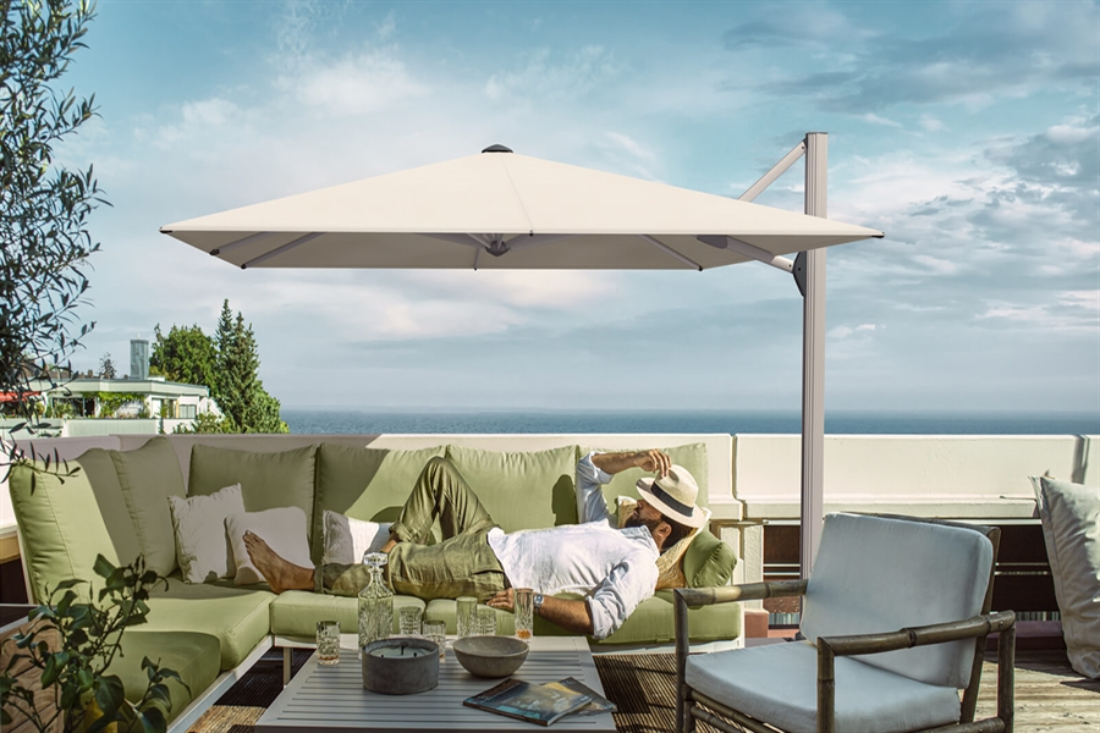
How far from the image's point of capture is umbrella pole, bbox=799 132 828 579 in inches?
148

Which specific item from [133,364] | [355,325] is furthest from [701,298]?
[133,364]

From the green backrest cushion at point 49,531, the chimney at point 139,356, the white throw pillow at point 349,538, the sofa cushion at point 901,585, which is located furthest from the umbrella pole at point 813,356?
the chimney at point 139,356

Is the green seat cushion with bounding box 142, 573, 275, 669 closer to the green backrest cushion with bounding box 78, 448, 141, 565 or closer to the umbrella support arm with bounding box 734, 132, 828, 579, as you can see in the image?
the green backrest cushion with bounding box 78, 448, 141, 565

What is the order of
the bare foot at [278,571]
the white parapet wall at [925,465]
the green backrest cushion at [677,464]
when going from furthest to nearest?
the white parapet wall at [925,465], the green backrest cushion at [677,464], the bare foot at [278,571]

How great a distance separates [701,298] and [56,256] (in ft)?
185

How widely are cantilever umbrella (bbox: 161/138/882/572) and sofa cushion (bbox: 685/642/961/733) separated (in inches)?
52.0

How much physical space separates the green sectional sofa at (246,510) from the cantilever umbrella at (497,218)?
104 centimetres

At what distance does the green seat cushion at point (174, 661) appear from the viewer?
253cm

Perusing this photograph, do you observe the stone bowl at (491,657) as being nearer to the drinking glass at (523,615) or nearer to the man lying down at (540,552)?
the drinking glass at (523,615)

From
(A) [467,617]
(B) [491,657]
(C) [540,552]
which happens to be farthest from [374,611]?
(C) [540,552]

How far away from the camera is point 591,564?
3.69 meters

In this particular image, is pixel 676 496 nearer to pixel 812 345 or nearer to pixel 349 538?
pixel 812 345

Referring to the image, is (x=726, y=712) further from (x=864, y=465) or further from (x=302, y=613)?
(x=864, y=465)

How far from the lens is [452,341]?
176 ft
